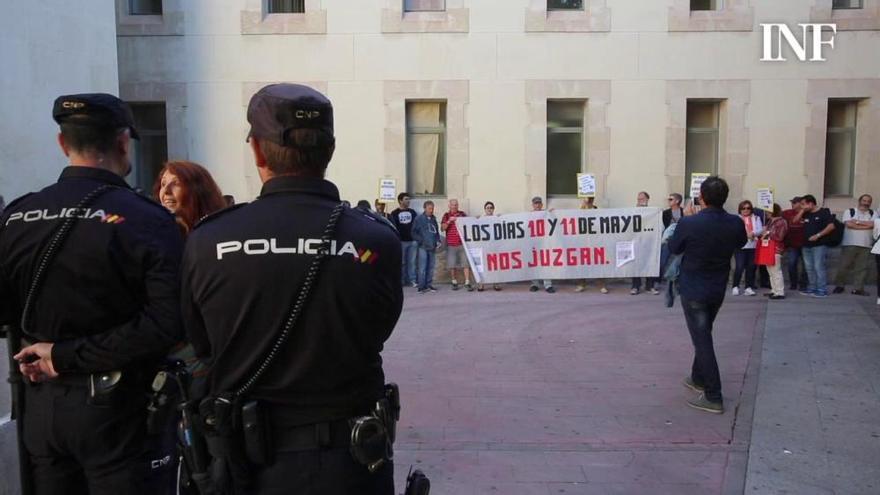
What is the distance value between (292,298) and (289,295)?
1 cm

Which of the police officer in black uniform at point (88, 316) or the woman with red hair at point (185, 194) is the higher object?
the woman with red hair at point (185, 194)

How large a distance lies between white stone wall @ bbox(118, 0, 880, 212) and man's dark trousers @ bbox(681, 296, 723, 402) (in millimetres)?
8476

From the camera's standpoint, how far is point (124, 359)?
2561 millimetres

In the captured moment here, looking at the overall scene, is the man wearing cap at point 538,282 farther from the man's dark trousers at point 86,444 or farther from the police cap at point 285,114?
the police cap at point 285,114

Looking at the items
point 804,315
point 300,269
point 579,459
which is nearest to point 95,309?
point 300,269

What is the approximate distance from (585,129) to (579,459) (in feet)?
35.2

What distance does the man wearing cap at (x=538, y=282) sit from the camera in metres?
13.5

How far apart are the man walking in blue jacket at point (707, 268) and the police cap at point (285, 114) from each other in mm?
4841

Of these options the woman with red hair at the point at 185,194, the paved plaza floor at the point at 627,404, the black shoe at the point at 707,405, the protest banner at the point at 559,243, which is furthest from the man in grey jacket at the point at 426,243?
the woman with red hair at the point at 185,194

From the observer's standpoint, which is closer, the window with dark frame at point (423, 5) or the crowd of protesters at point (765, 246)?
the crowd of protesters at point (765, 246)

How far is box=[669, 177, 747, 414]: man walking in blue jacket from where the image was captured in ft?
20.2

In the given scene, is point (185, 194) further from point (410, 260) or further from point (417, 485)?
point (410, 260)

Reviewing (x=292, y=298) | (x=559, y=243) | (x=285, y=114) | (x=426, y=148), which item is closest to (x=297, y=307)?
(x=292, y=298)
